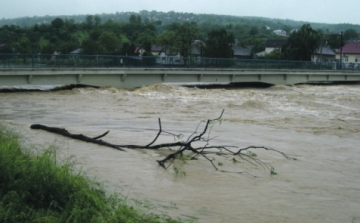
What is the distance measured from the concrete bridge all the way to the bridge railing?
1.54 ft

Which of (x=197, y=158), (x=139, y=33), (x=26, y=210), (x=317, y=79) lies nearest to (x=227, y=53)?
(x=317, y=79)

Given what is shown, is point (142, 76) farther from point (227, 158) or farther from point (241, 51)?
point (241, 51)

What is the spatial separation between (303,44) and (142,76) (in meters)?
42.6

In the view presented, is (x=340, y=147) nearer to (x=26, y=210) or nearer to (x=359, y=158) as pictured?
(x=359, y=158)

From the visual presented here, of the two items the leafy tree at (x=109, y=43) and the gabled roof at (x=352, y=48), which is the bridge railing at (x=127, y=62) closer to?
the leafy tree at (x=109, y=43)

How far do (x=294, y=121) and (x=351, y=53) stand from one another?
83.6 m

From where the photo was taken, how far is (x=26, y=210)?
673 centimetres

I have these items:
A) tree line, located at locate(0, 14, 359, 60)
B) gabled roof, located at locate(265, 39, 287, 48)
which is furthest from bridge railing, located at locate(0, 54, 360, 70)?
gabled roof, located at locate(265, 39, 287, 48)

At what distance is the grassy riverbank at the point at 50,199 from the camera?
6.64m

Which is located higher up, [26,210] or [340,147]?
[26,210]

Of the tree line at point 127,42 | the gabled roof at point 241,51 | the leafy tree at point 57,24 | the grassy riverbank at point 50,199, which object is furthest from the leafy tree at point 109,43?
A: the grassy riverbank at point 50,199

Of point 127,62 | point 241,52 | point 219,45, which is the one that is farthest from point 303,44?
point 127,62

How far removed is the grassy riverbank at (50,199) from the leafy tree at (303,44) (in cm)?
7213

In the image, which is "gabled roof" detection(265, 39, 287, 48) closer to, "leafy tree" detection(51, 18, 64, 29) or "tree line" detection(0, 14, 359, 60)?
"tree line" detection(0, 14, 359, 60)
